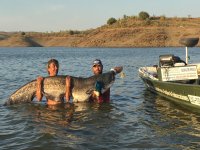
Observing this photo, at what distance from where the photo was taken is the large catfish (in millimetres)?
13227

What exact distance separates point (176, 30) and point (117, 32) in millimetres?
13969

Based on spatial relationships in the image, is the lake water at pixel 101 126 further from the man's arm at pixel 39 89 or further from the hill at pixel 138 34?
the hill at pixel 138 34

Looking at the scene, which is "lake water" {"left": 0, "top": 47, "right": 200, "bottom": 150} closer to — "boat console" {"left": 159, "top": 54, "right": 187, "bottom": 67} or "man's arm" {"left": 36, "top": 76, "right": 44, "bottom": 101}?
"man's arm" {"left": 36, "top": 76, "right": 44, "bottom": 101}

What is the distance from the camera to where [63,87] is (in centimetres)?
1330

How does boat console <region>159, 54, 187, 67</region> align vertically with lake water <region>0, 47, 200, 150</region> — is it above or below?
above

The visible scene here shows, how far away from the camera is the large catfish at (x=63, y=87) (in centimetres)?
1323

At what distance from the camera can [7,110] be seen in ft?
46.1

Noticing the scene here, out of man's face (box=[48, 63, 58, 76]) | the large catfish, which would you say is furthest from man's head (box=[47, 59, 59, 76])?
the large catfish

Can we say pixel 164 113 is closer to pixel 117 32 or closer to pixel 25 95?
pixel 25 95

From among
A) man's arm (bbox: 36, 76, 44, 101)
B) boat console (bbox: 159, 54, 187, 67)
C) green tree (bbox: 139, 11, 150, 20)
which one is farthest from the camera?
green tree (bbox: 139, 11, 150, 20)

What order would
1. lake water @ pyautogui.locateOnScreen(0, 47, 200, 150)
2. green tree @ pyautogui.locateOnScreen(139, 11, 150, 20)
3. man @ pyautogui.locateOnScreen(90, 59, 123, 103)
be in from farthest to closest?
green tree @ pyautogui.locateOnScreen(139, 11, 150, 20) < man @ pyautogui.locateOnScreen(90, 59, 123, 103) < lake water @ pyautogui.locateOnScreen(0, 47, 200, 150)

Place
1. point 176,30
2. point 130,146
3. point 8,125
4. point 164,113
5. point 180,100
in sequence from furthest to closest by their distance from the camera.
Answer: point 176,30
point 180,100
point 164,113
point 8,125
point 130,146

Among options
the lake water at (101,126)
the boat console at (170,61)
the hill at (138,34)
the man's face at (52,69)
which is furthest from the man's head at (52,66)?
the hill at (138,34)

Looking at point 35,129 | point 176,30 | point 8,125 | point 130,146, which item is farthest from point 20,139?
point 176,30
